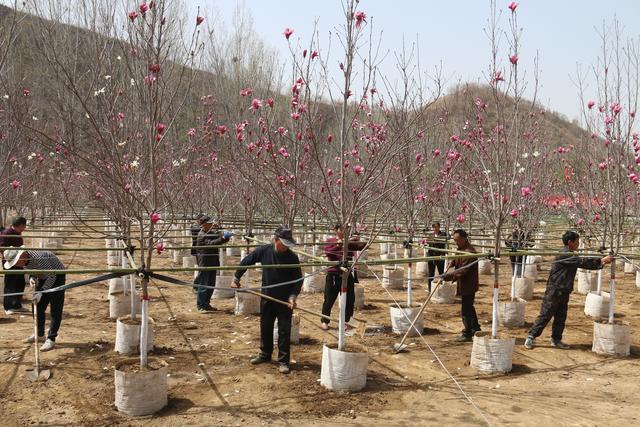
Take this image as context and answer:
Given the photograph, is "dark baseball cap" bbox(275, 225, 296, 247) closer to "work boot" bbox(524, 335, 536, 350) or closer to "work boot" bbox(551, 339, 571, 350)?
"work boot" bbox(524, 335, 536, 350)

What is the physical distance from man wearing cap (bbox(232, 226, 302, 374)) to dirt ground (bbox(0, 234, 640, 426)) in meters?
0.24

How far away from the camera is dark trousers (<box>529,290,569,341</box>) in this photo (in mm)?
7336

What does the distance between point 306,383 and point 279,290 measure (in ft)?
3.56

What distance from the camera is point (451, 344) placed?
7.47 m

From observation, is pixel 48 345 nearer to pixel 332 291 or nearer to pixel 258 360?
pixel 258 360

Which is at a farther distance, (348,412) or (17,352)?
(17,352)

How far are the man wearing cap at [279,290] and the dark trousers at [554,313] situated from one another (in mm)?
3297

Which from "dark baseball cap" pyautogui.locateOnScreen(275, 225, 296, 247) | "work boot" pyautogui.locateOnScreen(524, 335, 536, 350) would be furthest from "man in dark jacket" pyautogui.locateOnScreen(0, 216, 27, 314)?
"work boot" pyautogui.locateOnScreen(524, 335, 536, 350)

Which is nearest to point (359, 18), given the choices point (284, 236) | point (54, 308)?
point (284, 236)

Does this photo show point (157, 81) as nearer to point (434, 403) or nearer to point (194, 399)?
point (194, 399)

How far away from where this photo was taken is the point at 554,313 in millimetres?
7395

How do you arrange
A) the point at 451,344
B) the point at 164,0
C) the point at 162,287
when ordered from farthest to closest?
the point at 162,287 → the point at 451,344 → the point at 164,0

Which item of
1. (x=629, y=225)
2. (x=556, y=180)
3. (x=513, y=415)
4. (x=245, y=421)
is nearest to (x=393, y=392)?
(x=513, y=415)

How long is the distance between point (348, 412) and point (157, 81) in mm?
3359
